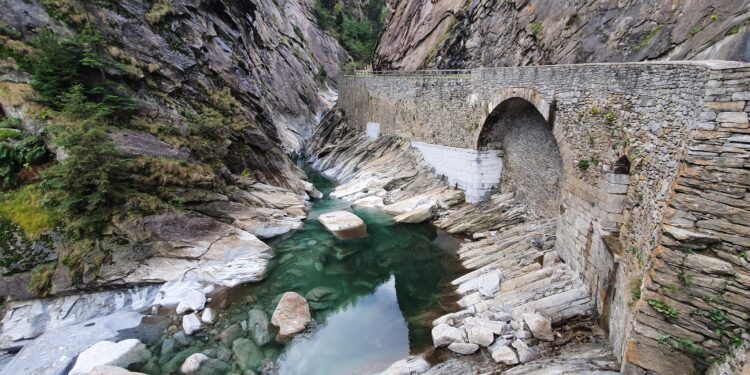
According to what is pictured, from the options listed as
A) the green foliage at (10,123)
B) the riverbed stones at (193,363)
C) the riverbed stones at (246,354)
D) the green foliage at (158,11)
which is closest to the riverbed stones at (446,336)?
the riverbed stones at (246,354)

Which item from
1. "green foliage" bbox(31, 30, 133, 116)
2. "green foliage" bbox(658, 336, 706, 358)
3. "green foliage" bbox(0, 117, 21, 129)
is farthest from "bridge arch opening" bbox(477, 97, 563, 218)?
"green foliage" bbox(0, 117, 21, 129)

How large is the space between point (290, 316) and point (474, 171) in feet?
39.9

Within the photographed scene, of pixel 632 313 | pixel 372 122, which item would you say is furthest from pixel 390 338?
pixel 372 122

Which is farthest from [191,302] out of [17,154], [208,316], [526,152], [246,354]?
[526,152]

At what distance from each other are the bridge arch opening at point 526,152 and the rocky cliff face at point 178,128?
1126 cm

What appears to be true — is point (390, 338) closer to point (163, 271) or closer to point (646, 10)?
point (163, 271)

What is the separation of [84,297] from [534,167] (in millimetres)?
17735

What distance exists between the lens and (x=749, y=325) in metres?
5.08

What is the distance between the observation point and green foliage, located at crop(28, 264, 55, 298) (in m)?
10.6

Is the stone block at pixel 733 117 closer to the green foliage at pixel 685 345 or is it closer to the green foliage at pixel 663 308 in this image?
the green foliage at pixel 663 308

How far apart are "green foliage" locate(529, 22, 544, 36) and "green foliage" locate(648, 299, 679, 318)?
17089 millimetres

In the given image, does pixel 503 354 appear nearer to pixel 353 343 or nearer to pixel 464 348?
pixel 464 348

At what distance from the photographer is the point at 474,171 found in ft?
61.2

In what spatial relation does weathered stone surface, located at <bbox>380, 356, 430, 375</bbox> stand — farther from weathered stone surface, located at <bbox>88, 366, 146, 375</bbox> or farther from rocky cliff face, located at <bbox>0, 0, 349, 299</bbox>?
rocky cliff face, located at <bbox>0, 0, 349, 299</bbox>
